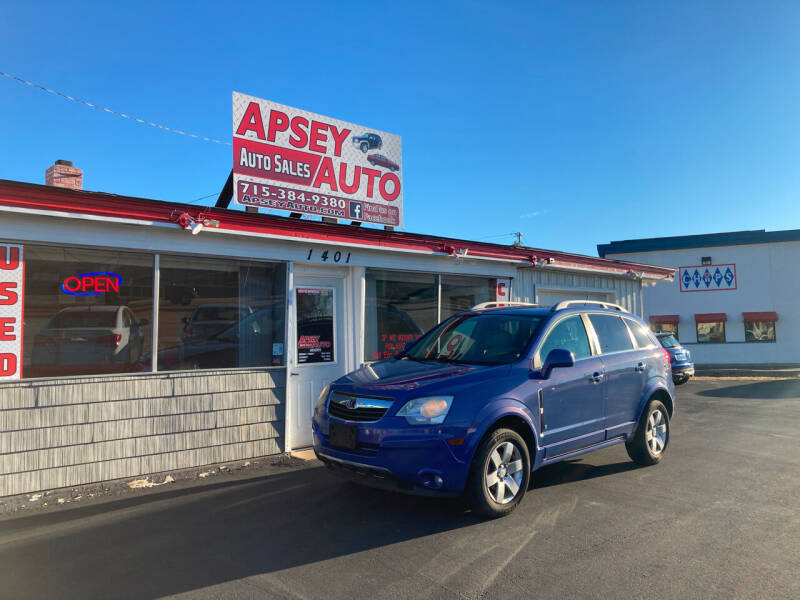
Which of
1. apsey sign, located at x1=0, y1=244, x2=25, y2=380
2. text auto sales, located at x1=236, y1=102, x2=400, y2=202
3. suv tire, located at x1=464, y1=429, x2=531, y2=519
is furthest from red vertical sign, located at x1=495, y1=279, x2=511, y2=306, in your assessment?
apsey sign, located at x1=0, y1=244, x2=25, y2=380

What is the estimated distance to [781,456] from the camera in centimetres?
698

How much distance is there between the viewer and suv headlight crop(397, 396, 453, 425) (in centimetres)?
442

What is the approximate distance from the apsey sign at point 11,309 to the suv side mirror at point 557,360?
5.08m

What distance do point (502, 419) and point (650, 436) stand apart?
2.65 m

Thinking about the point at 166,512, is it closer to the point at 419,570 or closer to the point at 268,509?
the point at 268,509

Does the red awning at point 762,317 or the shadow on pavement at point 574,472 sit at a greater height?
the red awning at point 762,317

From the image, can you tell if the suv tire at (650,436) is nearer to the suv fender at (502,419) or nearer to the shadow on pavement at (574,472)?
the shadow on pavement at (574,472)

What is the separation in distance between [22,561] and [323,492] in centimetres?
251

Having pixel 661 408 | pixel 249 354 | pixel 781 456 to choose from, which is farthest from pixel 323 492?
pixel 781 456

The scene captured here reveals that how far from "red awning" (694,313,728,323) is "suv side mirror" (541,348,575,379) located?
21.3 metres

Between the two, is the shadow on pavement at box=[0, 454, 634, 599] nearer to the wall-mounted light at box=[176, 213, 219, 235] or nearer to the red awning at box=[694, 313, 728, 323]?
the wall-mounted light at box=[176, 213, 219, 235]

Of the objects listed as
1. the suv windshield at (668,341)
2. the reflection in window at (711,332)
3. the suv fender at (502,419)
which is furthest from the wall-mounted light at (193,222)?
the reflection in window at (711,332)

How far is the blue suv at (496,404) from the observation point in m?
4.41

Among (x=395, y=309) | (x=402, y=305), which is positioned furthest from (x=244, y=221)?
(x=402, y=305)
